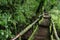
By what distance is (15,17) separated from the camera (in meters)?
9.43

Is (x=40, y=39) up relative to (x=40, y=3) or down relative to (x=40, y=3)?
down

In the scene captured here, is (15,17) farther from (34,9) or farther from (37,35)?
(34,9)

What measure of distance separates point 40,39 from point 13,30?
60.7 inches

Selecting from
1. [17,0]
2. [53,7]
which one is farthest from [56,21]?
[53,7]

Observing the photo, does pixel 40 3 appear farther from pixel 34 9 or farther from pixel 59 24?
pixel 59 24

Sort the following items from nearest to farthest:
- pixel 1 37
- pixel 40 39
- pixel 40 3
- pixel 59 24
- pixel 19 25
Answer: pixel 1 37 < pixel 40 39 < pixel 19 25 < pixel 59 24 < pixel 40 3

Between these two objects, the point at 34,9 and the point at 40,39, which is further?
the point at 34,9

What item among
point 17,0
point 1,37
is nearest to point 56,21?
point 17,0

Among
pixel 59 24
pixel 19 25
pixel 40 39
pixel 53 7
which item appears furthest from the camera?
pixel 53 7

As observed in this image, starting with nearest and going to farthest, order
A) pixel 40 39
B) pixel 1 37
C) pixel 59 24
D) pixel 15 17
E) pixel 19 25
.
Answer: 1. pixel 1 37
2. pixel 40 39
3. pixel 15 17
4. pixel 19 25
5. pixel 59 24

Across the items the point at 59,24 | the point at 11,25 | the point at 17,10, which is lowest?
the point at 59,24

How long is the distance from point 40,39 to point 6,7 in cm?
247

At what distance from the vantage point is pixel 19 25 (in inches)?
399

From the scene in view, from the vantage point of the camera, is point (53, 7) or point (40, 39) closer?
point (40, 39)
